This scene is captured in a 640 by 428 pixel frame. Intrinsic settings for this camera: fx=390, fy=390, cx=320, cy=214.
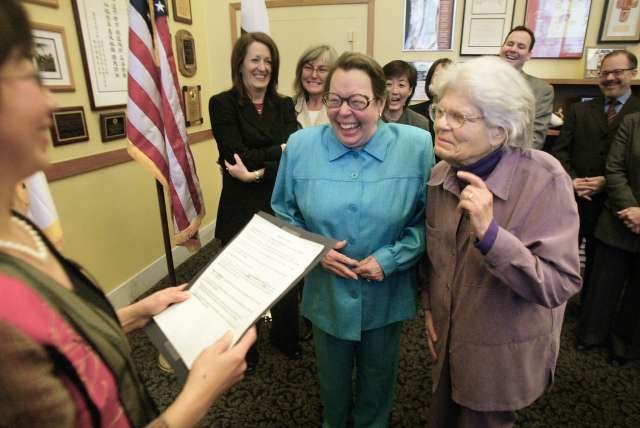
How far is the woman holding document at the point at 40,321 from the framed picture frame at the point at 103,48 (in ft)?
7.65

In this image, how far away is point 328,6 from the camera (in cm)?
385

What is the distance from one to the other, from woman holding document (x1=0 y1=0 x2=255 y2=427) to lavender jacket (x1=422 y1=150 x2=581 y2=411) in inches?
32.0

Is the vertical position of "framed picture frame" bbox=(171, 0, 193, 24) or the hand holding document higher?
"framed picture frame" bbox=(171, 0, 193, 24)

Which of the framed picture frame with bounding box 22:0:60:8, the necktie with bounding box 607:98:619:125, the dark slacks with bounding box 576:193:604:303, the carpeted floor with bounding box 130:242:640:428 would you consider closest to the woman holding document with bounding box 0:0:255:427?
the carpeted floor with bounding box 130:242:640:428

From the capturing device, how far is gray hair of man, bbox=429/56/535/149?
1030mm

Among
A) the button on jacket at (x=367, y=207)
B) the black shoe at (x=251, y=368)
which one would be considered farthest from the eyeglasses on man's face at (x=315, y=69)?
the black shoe at (x=251, y=368)

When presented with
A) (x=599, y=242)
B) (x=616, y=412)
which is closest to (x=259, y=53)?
(x=599, y=242)

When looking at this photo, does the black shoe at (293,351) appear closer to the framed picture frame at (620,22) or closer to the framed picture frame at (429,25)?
the framed picture frame at (429,25)

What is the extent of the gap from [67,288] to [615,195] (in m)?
2.57

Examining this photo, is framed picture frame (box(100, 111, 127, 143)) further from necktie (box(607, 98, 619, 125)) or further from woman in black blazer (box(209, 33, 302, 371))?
necktie (box(607, 98, 619, 125))

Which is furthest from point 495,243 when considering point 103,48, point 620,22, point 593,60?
point 620,22

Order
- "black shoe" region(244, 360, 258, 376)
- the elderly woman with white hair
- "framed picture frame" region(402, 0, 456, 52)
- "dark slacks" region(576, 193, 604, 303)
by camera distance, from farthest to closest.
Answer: "framed picture frame" region(402, 0, 456, 52)
"dark slacks" region(576, 193, 604, 303)
"black shoe" region(244, 360, 258, 376)
the elderly woman with white hair

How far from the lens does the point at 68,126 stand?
7.83 ft

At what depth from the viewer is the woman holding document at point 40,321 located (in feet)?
1.54
